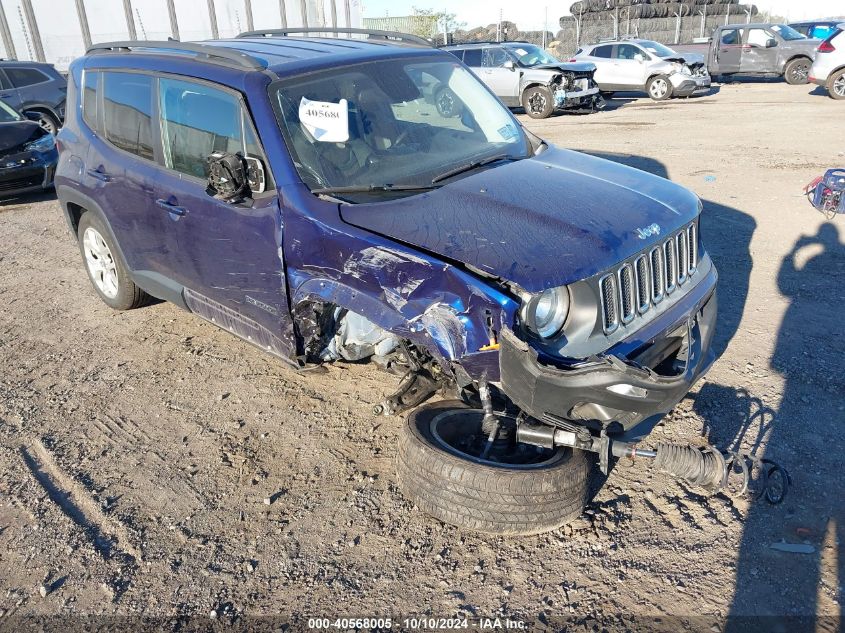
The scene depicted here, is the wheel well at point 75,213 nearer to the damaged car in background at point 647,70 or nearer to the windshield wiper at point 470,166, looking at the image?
the windshield wiper at point 470,166

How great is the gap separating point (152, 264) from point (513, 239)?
9.09 ft

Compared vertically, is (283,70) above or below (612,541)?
above

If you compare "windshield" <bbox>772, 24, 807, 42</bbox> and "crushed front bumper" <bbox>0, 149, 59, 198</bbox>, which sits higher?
"windshield" <bbox>772, 24, 807, 42</bbox>

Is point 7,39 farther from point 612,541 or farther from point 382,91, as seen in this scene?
point 612,541

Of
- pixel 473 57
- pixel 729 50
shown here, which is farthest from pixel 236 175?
pixel 729 50

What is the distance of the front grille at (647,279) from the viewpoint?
3.03 meters

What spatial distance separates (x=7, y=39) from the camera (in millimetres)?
27516

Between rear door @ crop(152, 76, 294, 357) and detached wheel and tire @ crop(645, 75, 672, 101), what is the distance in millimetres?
17277

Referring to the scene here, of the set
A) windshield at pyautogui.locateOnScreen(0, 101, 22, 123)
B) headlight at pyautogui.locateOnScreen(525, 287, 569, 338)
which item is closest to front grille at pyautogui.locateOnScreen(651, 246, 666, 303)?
headlight at pyautogui.locateOnScreen(525, 287, 569, 338)

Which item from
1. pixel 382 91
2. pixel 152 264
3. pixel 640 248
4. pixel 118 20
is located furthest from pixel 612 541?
pixel 118 20

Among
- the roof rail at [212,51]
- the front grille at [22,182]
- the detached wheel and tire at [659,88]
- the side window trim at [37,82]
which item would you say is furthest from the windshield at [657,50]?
the roof rail at [212,51]

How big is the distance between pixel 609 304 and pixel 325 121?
5.81ft

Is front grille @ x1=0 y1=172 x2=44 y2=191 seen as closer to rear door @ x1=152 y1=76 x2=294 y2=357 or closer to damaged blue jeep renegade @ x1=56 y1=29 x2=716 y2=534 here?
damaged blue jeep renegade @ x1=56 y1=29 x2=716 y2=534

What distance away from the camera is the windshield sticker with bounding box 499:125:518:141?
4.35m
